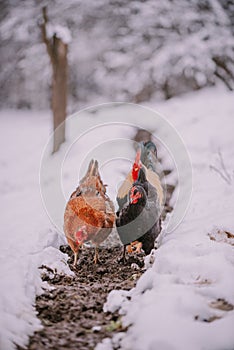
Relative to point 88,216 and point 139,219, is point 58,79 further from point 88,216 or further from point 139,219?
point 139,219

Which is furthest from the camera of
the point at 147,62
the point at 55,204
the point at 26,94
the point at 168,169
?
the point at 26,94

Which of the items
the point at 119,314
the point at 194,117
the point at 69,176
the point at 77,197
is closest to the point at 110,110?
the point at 194,117

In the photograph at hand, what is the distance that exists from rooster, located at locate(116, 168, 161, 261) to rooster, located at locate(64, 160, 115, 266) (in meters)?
0.20

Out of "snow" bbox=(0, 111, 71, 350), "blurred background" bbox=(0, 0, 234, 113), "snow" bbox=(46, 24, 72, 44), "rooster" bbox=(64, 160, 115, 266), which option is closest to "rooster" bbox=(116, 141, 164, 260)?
"rooster" bbox=(64, 160, 115, 266)

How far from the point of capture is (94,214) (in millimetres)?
3900

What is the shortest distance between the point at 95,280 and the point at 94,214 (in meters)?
0.69

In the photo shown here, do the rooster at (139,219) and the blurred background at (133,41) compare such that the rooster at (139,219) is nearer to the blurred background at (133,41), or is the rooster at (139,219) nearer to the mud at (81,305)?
the mud at (81,305)

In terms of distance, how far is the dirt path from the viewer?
7.74ft

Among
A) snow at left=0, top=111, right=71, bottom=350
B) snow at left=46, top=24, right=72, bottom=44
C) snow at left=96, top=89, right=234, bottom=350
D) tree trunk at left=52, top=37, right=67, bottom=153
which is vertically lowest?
snow at left=96, top=89, right=234, bottom=350

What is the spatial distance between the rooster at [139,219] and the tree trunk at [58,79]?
482 cm

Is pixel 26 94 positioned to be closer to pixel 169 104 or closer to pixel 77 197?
pixel 169 104

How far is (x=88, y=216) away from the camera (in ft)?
12.7

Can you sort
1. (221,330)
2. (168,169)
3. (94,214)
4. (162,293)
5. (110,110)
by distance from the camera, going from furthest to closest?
(110,110)
(168,169)
(94,214)
(162,293)
(221,330)

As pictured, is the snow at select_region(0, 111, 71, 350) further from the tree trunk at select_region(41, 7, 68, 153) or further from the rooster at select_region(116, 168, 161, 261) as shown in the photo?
the tree trunk at select_region(41, 7, 68, 153)
